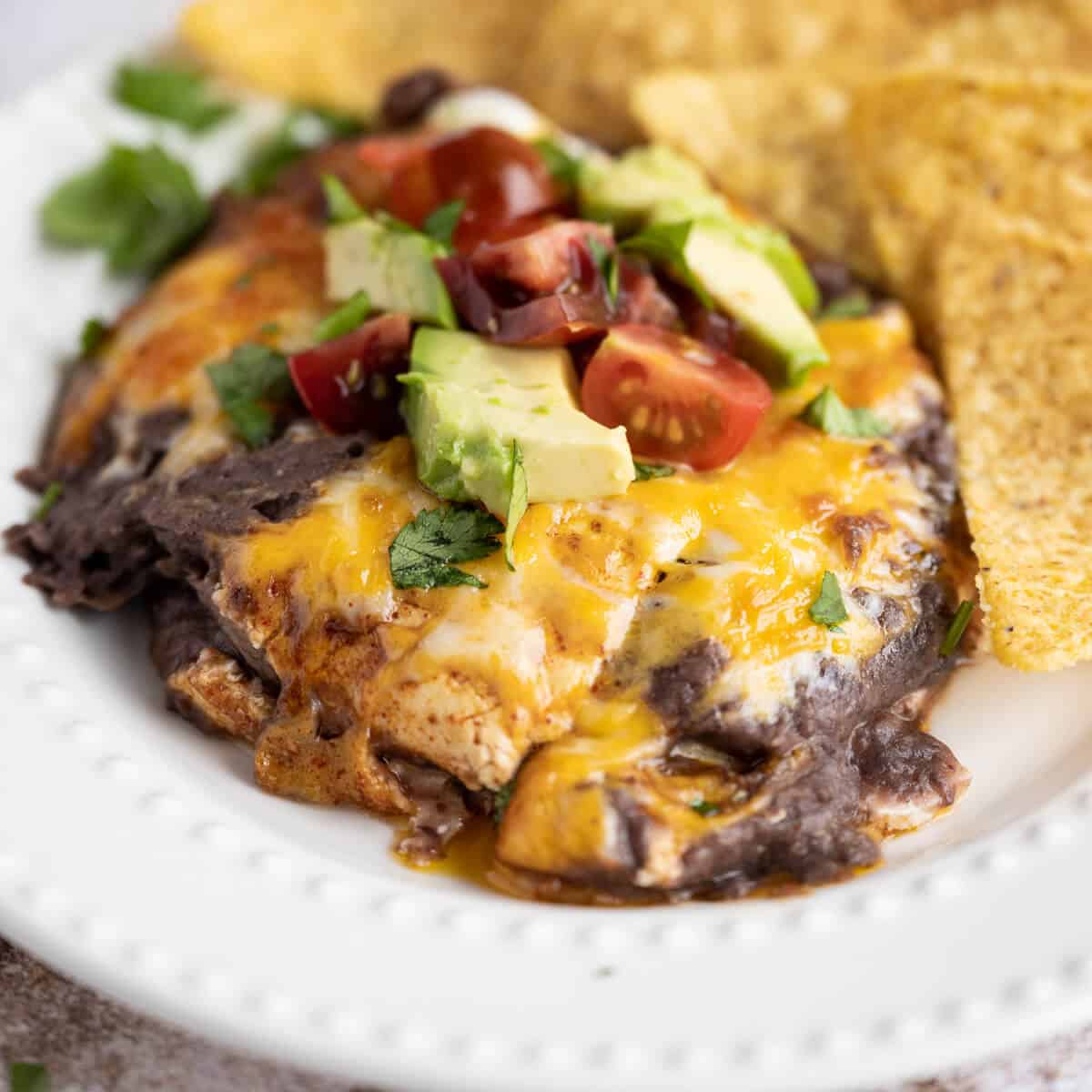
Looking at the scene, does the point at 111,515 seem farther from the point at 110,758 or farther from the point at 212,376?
the point at 110,758

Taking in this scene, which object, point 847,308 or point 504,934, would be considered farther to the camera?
point 847,308

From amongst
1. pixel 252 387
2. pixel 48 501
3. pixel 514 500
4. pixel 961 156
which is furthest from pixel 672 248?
pixel 48 501

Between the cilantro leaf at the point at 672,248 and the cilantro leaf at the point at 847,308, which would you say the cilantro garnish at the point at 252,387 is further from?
the cilantro leaf at the point at 847,308

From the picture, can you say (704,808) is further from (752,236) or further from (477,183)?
(477,183)

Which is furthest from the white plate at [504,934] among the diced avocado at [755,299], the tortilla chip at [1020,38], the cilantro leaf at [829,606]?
the tortilla chip at [1020,38]

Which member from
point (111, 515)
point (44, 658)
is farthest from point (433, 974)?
point (111, 515)

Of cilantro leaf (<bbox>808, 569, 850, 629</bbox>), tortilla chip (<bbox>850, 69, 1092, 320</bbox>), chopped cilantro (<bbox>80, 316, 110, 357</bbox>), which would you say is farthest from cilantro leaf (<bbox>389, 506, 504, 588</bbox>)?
tortilla chip (<bbox>850, 69, 1092, 320</bbox>)

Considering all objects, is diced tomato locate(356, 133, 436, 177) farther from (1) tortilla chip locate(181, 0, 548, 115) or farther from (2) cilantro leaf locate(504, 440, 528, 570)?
(2) cilantro leaf locate(504, 440, 528, 570)
